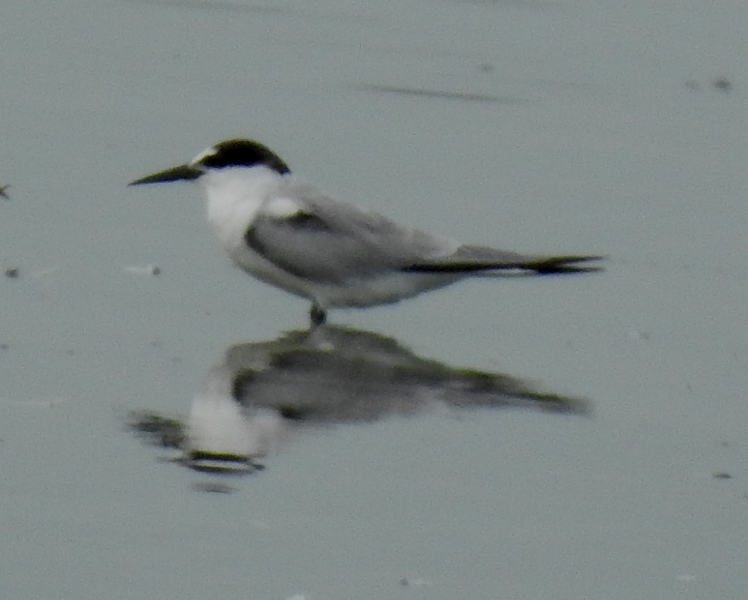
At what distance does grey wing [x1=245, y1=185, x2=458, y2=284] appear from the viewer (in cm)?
833

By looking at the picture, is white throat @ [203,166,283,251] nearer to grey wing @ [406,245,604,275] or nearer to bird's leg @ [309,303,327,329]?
bird's leg @ [309,303,327,329]

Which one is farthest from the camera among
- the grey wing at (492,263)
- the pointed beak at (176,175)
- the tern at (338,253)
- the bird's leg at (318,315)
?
the pointed beak at (176,175)

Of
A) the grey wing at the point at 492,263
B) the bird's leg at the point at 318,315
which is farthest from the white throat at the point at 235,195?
the grey wing at the point at 492,263

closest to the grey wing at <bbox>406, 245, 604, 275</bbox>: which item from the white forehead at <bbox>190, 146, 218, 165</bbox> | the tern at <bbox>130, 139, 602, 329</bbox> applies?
the tern at <bbox>130, 139, 602, 329</bbox>

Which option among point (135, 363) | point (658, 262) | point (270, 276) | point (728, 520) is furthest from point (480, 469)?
point (658, 262)

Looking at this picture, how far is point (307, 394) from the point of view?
7301mm

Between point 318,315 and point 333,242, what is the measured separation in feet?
1.02

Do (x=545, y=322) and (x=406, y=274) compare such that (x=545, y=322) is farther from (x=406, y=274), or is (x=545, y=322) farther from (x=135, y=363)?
(x=135, y=363)

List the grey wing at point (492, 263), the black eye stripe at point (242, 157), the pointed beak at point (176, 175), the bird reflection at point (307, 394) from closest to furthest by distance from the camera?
the bird reflection at point (307, 394), the grey wing at point (492, 263), the black eye stripe at point (242, 157), the pointed beak at point (176, 175)

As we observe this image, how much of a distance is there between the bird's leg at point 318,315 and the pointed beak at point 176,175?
774mm

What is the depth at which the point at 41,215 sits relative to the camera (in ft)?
29.8

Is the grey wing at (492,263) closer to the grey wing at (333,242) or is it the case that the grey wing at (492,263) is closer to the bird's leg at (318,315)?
the grey wing at (333,242)

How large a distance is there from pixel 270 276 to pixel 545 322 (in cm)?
107

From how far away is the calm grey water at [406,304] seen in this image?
5.88 meters
